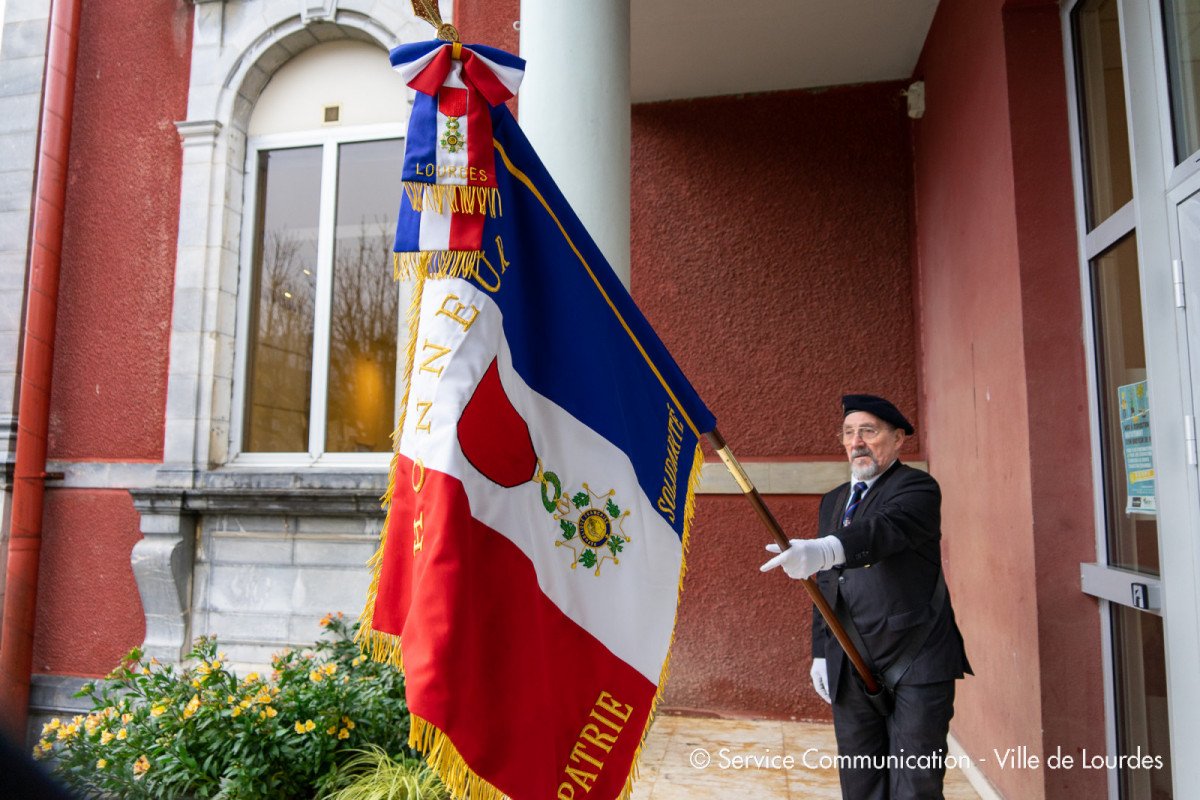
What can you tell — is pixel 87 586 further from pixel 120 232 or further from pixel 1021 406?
pixel 1021 406

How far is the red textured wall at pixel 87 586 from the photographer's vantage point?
5.50 meters

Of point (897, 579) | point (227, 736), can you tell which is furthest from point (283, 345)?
point (897, 579)

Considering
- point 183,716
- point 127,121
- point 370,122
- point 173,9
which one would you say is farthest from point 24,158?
point 183,716

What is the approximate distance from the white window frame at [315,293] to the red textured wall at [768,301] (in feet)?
6.79

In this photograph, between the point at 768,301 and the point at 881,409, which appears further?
the point at 768,301

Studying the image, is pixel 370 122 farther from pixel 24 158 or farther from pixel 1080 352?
pixel 1080 352

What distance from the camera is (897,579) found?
8.39 feet

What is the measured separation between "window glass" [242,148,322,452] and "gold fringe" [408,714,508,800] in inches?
175

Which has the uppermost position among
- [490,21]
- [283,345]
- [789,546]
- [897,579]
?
[490,21]

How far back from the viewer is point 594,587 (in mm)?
1945

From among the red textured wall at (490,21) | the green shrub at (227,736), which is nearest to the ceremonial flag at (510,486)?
the green shrub at (227,736)

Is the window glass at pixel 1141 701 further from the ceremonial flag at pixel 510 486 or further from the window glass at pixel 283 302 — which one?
the window glass at pixel 283 302

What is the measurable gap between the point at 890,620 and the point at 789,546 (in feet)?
1.43

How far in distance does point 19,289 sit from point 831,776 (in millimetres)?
6392
